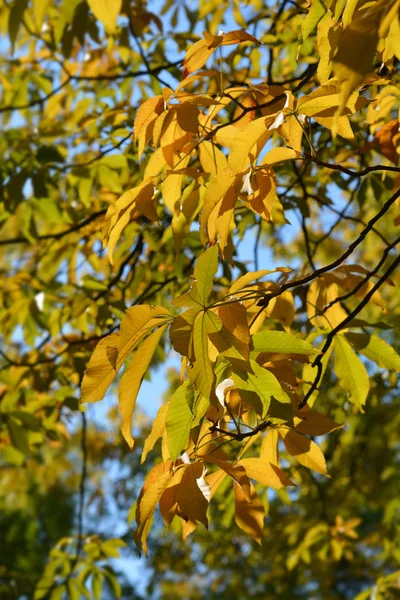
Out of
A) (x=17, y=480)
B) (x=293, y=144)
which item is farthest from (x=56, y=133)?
(x=17, y=480)

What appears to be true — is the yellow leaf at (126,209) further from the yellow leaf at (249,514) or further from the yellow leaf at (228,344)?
the yellow leaf at (249,514)

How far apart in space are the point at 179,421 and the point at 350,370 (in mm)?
419

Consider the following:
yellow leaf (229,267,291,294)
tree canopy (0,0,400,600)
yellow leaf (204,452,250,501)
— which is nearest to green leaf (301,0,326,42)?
tree canopy (0,0,400,600)

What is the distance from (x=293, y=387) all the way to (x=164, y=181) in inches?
14.1

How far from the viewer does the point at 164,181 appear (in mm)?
1011

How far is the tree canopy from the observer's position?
77cm

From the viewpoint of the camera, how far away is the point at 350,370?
43.1 inches

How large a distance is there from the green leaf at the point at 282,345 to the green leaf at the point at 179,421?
0.10 metres

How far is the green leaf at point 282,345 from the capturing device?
0.81 m

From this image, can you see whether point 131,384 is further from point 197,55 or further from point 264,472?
point 197,55

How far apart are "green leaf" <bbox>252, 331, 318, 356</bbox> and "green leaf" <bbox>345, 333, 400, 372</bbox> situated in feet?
0.99

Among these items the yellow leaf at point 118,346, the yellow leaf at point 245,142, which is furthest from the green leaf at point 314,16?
the yellow leaf at point 118,346

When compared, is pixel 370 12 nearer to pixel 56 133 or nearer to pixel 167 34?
pixel 56 133

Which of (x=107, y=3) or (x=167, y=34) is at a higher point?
(x=167, y=34)
